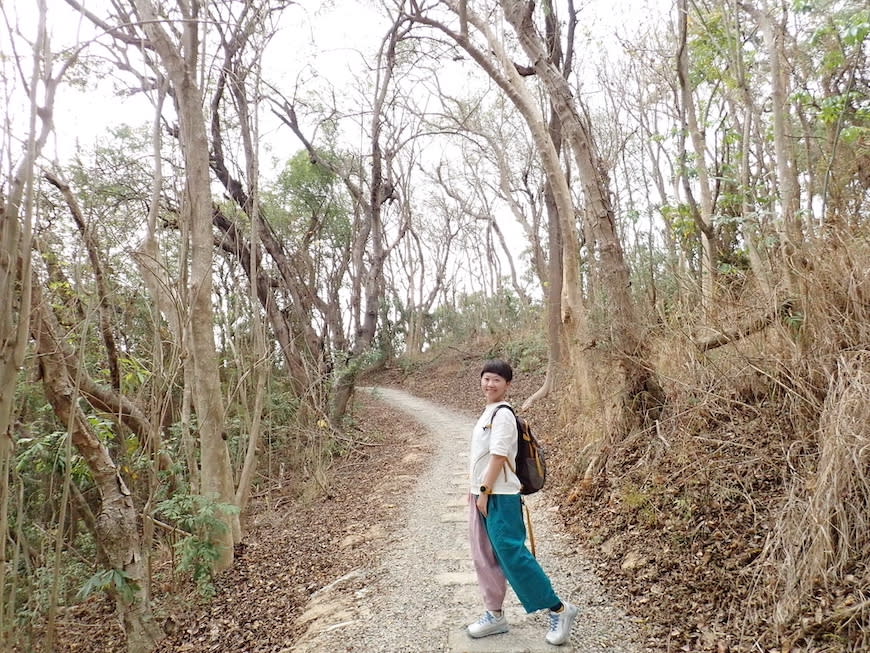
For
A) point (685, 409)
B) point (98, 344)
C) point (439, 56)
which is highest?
point (439, 56)

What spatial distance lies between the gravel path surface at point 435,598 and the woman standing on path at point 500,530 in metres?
0.17

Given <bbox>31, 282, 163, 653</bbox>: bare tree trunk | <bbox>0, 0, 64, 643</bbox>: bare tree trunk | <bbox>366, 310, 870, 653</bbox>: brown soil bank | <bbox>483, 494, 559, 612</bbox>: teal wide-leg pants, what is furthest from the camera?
<bbox>31, 282, 163, 653</bbox>: bare tree trunk

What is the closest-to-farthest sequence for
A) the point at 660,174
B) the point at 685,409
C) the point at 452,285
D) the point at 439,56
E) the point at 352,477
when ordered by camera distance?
1. the point at 685,409
2. the point at 352,477
3. the point at 439,56
4. the point at 660,174
5. the point at 452,285

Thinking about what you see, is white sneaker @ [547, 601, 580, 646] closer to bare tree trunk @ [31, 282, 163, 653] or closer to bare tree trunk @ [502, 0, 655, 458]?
bare tree trunk @ [502, 0, 655, 458]

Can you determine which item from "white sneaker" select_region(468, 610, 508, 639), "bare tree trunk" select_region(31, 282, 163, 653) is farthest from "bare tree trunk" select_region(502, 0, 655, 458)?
"bare tree trunk" select_region(31, 282, 163, 653)

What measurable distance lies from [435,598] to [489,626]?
31.5 inches

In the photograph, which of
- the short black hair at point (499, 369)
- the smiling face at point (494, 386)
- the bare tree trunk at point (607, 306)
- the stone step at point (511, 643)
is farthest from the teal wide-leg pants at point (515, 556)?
the bare tree trunk at point (607, 306)

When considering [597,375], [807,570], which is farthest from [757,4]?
[807,570]

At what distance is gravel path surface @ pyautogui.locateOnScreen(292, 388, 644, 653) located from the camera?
9.67 ft

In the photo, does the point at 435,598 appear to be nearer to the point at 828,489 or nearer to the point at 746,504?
the point at 746,504

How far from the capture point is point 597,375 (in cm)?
573

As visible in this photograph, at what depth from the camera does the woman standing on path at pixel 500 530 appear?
2699mm

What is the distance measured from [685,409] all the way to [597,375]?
143cm

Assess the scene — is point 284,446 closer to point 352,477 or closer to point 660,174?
point 352,477
